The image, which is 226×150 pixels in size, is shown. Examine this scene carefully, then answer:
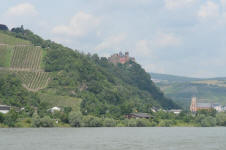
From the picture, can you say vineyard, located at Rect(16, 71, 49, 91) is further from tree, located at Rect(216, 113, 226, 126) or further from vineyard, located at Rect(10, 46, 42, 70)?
tree, located at Rect(216, 113, 226, 126)

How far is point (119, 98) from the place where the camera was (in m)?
162

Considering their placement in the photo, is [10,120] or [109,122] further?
[109,122]

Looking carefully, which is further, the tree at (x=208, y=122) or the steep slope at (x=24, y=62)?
the steep slope at (x=24, y=62)

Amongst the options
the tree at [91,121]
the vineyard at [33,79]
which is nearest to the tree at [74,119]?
the tree at [91,121]

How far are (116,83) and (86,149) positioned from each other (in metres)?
139

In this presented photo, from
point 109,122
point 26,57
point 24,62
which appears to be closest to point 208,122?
point 109,122

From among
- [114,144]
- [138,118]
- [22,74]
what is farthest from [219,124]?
[114,144]

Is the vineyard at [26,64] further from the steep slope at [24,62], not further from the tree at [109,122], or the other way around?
the tree at [109,122]

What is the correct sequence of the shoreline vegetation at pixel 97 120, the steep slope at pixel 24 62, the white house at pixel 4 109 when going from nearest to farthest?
the shoreline vegetation at pixel 97 120, the white house at pixel 4 109, the steep slope at pixel 24 62

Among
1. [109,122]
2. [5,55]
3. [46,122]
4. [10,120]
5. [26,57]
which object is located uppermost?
[5,55]

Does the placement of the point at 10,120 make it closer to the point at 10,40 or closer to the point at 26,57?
the point at 26,57

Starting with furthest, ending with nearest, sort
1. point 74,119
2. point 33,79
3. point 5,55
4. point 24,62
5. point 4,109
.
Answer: point 5,55 < point 24,62 < point 33,79 < point 4,109 < point 74,119

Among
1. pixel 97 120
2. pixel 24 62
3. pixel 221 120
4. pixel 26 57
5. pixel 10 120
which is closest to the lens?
pixel 10 120

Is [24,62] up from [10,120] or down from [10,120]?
up
